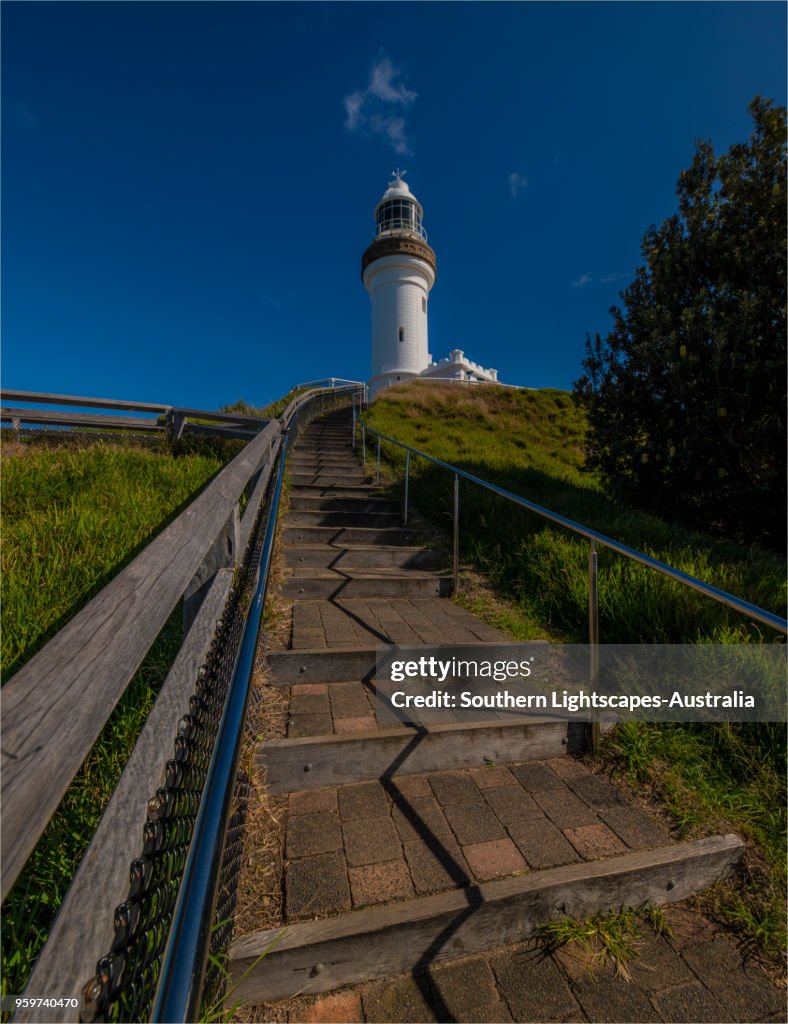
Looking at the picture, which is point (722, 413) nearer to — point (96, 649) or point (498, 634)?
point (498, 634)

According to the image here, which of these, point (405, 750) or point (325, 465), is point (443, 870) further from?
point (325, 465)

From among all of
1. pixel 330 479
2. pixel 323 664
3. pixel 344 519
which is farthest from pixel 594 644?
pixel 330 479

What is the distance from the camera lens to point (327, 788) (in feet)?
6.70

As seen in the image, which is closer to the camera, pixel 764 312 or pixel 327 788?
pixel 327 788

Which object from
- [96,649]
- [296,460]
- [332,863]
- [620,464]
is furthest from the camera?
[296,460]

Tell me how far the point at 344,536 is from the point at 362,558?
1.54 feet

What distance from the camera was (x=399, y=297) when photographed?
101ft

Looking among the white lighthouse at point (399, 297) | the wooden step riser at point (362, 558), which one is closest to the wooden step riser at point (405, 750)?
the wooden step riser at point (362, 558)

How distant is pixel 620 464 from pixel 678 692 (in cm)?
459

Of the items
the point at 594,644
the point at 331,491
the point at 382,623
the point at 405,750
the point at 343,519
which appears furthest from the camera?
the point at 331,491

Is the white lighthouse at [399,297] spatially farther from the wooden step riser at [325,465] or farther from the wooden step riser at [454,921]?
the wooden step riser at [454,921]

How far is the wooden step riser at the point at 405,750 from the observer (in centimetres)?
200

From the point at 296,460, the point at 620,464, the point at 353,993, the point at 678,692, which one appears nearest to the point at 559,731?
the point at 678,692

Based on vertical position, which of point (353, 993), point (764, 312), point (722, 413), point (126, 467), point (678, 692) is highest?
point (764, 312)
